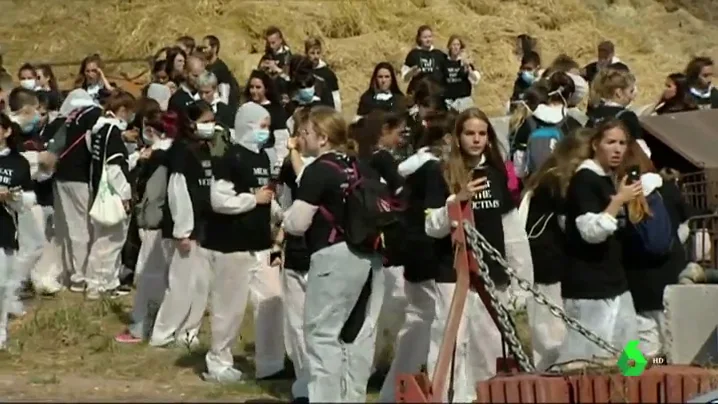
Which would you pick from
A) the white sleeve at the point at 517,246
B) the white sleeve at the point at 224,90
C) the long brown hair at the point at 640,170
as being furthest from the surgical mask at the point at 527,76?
the long brown hair at the point at 640,170

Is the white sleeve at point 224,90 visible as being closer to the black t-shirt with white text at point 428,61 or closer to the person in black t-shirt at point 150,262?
the black t-shirt with white text at point 428,61

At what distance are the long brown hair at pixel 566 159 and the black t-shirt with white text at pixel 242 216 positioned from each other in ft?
6.35

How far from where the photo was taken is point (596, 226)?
8.07 meters

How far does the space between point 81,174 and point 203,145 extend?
3.29 metres

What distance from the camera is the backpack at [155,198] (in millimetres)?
11820

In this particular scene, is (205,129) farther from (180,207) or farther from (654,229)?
(654,229)

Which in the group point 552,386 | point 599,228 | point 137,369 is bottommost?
point 137,369

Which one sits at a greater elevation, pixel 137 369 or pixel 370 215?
pixel 370 215

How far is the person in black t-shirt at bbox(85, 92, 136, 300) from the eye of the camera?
1289 centimetres

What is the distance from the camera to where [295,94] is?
1488 centimetres

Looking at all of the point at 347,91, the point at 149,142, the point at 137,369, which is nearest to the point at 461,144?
the point at 137,369

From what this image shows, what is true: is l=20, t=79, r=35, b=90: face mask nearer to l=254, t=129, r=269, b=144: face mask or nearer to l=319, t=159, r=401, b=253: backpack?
l=254, t=129, r=269, b=144: face mask

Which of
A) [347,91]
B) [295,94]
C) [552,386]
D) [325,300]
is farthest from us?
[347,91]

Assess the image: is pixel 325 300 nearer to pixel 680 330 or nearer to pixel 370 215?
pixel 370 215
